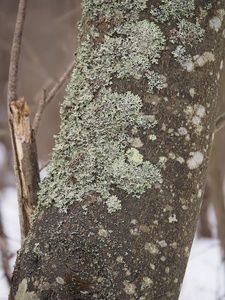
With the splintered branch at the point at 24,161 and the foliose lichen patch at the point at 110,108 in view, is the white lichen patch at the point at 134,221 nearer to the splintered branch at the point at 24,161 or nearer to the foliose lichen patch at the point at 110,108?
the foliose lichen patch at the point at 110,108

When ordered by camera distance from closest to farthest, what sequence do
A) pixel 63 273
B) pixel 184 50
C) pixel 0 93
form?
pixel 63 273 → pixel 184 50 → pixel 0 93

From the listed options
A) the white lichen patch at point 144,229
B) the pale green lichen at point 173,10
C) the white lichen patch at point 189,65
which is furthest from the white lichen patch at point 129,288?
the pale green lichen at point 173,10

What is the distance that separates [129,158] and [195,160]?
0.15 metres

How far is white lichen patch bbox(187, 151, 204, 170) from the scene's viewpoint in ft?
2.39

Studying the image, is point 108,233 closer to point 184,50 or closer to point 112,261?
point 112,261

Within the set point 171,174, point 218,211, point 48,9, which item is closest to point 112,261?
point 171,174

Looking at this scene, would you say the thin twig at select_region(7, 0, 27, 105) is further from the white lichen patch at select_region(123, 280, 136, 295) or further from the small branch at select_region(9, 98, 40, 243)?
the white lichen patch at select_region(123, 280, 136, 295)

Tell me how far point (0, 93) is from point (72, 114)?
10.5 ft

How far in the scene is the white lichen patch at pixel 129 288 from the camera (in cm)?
65

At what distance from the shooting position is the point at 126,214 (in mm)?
683

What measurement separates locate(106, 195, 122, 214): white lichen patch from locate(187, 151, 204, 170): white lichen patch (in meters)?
0.18

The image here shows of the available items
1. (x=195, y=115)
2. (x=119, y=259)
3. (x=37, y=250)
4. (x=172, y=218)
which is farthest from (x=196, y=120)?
(x=37, y=250)

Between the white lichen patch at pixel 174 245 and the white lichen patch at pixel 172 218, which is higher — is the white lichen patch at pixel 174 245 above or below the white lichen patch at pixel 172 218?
below

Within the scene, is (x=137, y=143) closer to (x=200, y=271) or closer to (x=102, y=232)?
(x=102, y=232)
